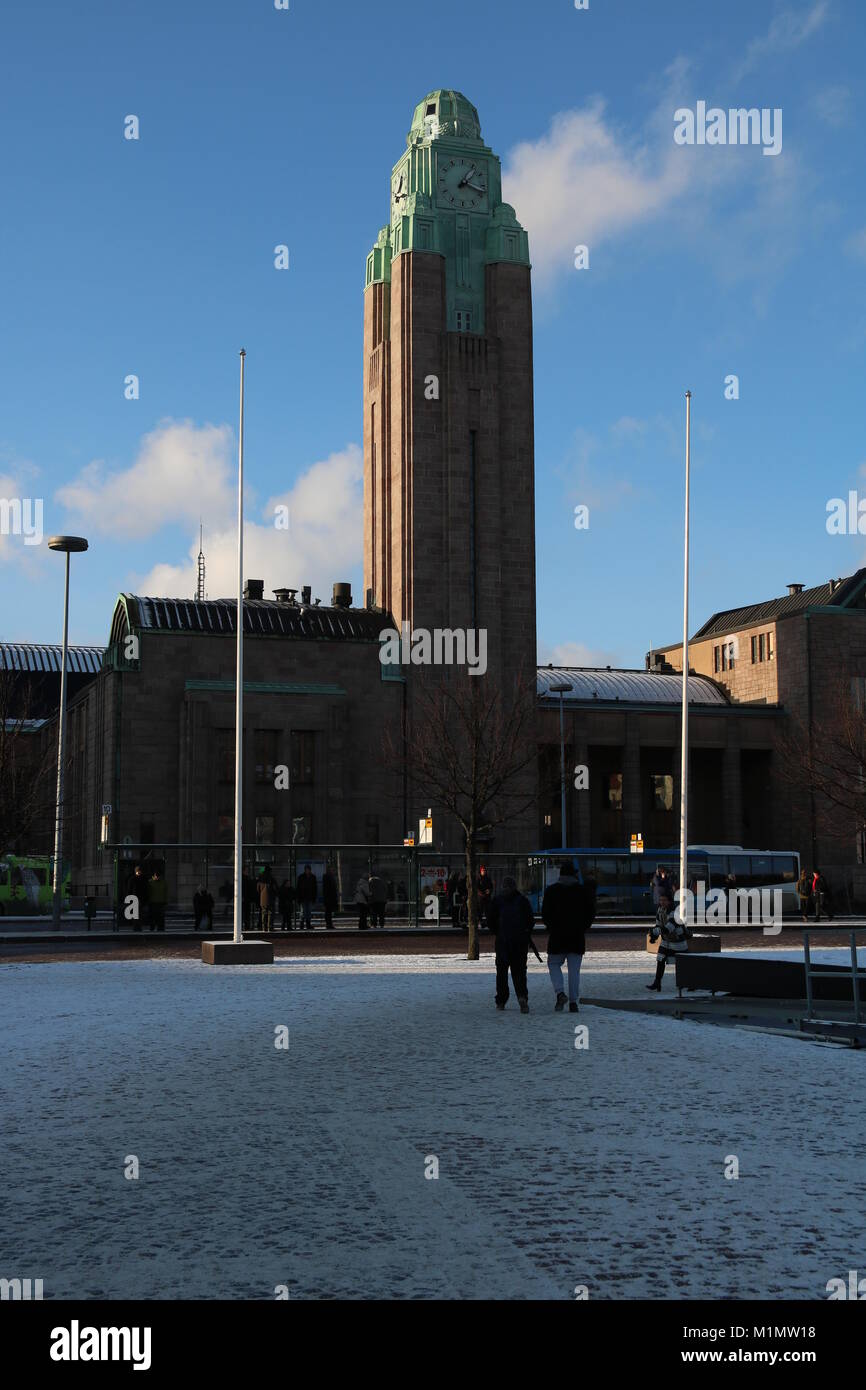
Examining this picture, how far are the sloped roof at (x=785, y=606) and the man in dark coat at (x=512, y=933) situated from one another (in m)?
64.4

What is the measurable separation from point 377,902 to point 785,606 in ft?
176

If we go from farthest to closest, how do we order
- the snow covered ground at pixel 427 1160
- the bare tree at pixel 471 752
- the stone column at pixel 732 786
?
1. the stone column at pixel 732 786
2. the bare tree at pixel 471 752
3. the snow covered ground at pixel 427 1160

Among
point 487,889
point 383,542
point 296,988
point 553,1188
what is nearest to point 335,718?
point 383,542

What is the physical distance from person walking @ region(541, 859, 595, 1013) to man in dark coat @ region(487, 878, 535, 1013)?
0.37 meters

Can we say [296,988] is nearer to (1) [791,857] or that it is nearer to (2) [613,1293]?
(2) [613,1293]

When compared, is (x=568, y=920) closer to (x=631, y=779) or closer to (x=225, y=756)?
(x=225, y=756)

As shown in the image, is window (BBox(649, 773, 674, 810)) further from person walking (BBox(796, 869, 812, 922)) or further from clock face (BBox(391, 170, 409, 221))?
person walking (BBox(796, 869, 812, 922))

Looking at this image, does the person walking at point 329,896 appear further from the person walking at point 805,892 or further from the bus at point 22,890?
the bus at point 22,890

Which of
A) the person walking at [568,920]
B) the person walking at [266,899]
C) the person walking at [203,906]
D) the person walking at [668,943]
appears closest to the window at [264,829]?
the person walking at [203,906]

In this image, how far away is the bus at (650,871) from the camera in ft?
179

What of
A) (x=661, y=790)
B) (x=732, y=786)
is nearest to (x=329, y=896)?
(x=732, y=786)

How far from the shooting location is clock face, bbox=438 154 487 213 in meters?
74.1

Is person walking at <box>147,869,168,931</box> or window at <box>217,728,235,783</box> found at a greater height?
window at <box>217,728,235,783</box>

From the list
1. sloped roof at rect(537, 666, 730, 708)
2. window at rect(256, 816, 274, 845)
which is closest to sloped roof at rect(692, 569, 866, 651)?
sloped roof at rect(537, 666, 730, 708)
